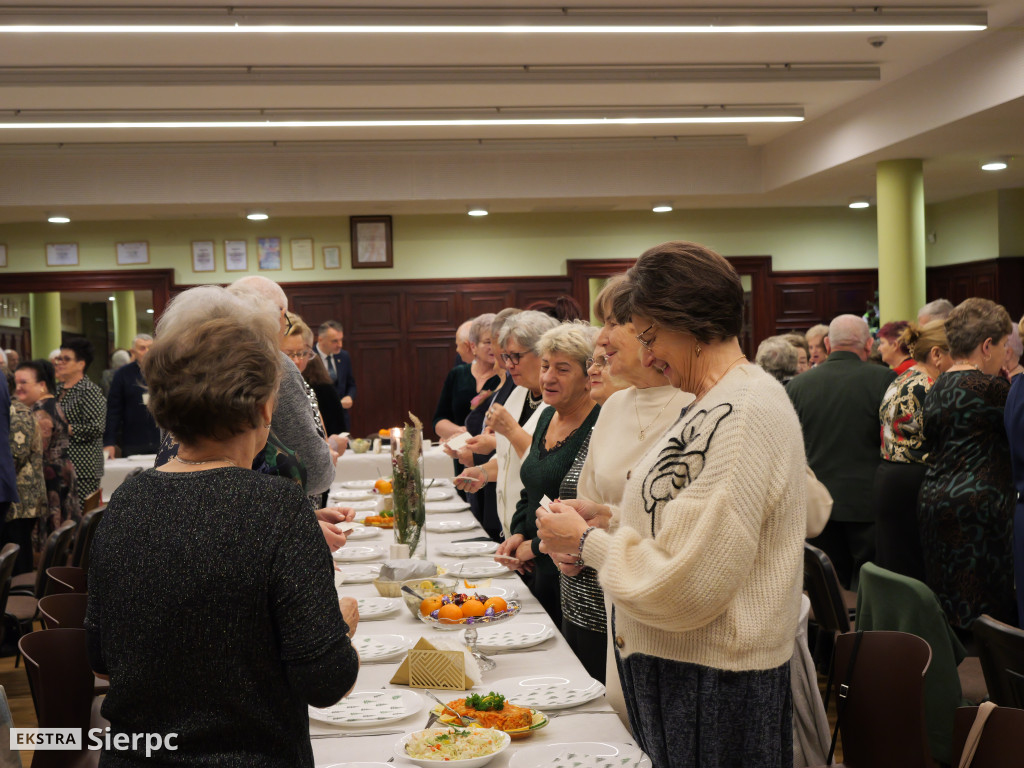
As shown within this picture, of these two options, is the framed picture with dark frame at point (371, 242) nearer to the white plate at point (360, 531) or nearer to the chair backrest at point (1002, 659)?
the white plate at point (360, 531)

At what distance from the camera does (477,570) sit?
3.36 meters

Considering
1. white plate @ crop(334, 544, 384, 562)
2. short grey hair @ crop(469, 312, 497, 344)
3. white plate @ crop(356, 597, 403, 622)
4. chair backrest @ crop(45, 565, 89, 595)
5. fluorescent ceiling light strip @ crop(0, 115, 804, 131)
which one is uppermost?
fluorescent ceiling light strip @ crop(0, 115, 804, 131)

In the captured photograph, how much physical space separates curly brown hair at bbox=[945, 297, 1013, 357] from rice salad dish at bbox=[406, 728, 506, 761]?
3.22m

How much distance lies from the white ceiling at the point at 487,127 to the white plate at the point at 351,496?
9.75 ft

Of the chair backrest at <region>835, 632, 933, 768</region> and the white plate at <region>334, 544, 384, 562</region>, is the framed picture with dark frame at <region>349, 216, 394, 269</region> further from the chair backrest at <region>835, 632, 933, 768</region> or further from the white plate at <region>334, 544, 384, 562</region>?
the chair backrest at <region>835, 632, 933, 768</region>

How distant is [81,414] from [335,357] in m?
3.24

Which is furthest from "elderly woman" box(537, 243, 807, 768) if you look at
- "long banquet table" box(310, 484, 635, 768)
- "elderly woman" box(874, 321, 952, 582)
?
"elderly woman" box(874, 321, 952, 582)

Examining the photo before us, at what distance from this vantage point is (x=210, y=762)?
54.3 inches

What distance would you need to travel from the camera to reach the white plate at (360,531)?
414 cm

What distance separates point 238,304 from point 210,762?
70 cm

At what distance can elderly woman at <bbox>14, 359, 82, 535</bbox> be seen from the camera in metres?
6.35

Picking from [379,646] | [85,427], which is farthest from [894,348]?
[85,427]

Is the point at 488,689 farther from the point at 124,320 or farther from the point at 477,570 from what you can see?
the point at 124,320

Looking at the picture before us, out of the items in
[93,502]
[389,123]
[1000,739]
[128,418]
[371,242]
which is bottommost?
[93,502]
